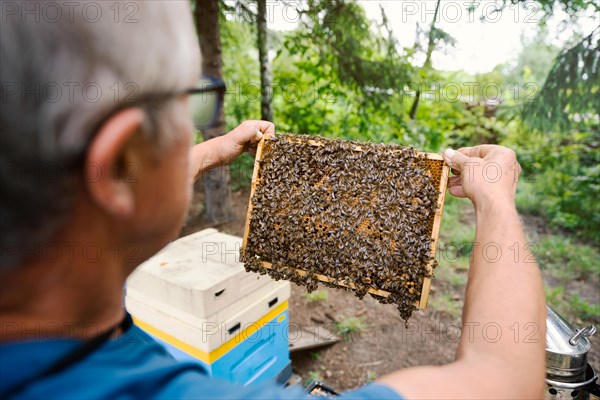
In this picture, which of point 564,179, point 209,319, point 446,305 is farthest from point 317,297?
point 564,179

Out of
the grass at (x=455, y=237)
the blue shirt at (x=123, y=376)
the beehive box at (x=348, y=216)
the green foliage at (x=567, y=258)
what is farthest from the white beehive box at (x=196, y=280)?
the green foliage at (x=567, y=258)

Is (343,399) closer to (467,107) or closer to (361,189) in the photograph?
(361,189)

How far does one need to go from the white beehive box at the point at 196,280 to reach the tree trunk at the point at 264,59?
373 centimetres

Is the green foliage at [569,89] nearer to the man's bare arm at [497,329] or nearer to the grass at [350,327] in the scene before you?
the grass at [350,327]

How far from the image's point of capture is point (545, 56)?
26.2 metres

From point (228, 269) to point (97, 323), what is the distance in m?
1.84

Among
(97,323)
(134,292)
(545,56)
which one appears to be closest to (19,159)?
(97,323)

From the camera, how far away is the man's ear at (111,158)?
0.68 meters

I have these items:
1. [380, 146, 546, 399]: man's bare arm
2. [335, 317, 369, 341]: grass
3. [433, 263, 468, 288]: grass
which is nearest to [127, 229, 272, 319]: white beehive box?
[380, 146, 546, 399]: man's bare arm

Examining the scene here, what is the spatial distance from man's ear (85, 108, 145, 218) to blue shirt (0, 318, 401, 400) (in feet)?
1.03

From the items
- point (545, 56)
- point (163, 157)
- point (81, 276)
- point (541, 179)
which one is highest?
point (545, 56)

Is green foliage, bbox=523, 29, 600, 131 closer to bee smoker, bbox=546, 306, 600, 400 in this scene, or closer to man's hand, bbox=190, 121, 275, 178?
bee smoker, bbox=546, 306, 600, 400

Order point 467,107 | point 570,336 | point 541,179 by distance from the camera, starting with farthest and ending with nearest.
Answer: point 467,107, point 541,179, point 570,336

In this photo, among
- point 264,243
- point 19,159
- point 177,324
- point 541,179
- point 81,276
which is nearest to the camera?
point 19,159
